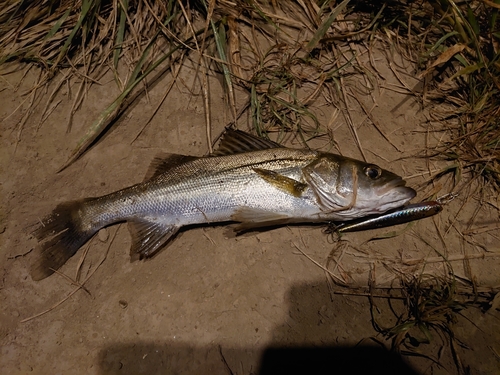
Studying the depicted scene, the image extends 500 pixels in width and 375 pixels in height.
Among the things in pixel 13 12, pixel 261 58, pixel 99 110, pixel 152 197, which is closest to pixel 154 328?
pixel 152 197

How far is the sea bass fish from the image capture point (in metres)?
3.14

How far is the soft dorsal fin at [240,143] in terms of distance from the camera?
11.1ft

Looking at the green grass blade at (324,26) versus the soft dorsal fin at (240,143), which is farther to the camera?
the green grass blade at (324,26)

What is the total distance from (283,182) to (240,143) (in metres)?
0.58

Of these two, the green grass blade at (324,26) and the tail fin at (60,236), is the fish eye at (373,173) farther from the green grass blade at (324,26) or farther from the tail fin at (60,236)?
the tail fin at (60,236)

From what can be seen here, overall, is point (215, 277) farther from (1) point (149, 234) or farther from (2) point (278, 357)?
(2) point (278, 357)

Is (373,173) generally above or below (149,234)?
above

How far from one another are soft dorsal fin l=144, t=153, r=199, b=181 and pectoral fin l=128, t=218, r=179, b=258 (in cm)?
42

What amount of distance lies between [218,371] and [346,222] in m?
1.72

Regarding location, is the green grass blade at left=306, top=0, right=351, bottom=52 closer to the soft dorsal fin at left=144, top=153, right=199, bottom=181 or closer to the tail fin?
A: the soft dorsal fin at left=144, top=153, right=199, bottom=181

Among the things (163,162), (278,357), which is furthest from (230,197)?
(278,357)

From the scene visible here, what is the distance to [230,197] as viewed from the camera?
10.4 ft

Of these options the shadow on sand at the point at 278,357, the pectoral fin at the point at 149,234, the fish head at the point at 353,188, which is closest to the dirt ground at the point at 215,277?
the shadow on sand at the point at 278,357

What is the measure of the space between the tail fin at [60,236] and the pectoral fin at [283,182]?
161cm
